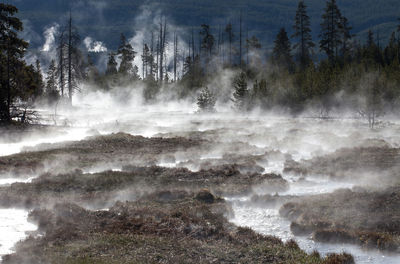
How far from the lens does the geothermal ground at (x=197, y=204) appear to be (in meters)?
11.1

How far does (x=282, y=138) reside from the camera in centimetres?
3428

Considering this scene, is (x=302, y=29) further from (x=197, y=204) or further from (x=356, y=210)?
(x=197, y=204)

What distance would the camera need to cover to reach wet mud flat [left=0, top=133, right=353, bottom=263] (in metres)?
10.7

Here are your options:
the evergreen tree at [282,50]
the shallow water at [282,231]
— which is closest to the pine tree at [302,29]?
the evergreen tree at [282,50]

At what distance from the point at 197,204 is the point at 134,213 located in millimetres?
2405

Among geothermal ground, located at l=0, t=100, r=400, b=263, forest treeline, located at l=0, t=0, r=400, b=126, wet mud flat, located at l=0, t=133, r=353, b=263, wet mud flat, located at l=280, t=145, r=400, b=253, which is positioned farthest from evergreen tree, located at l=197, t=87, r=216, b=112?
wet mud flat, located at l=280, t=145, r=400, b=253

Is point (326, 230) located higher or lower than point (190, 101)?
lower

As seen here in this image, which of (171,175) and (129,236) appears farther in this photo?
(171,175)

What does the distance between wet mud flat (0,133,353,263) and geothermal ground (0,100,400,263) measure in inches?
1.6

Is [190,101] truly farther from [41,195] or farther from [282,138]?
[41,195]

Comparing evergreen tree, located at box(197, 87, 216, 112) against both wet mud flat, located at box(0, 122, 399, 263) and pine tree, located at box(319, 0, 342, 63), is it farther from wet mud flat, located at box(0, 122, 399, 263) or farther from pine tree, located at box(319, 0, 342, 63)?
pine tree, located at box(319, 0, 342, 63)

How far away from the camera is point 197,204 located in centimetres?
1538

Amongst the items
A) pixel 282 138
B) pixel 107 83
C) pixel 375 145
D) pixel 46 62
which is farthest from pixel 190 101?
pixel 46 62

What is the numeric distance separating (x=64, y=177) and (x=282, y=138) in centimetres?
1984
